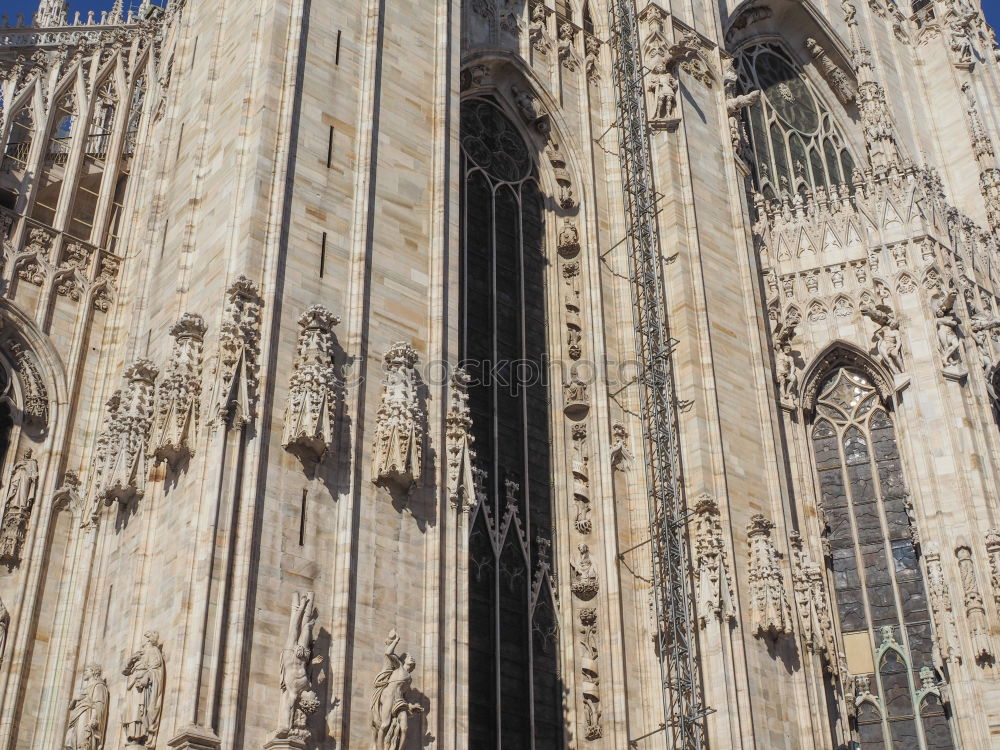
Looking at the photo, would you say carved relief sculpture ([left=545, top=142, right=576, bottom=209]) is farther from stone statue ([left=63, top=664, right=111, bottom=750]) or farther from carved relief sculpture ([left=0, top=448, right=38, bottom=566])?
stone statue ([left=63, top=664, right=111, bottom=750])

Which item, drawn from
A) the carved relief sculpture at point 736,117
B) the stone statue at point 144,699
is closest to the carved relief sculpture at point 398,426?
the stone statue at point 144,699

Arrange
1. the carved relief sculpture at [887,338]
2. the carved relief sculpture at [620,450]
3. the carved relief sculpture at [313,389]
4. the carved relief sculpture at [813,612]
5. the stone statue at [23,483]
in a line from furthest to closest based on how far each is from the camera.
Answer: the carved relief sculpture at [887,338], the carved relief sculpture at [620,450], the carved relief sculpture at [813,612], the stone statue at [23,483], the carved relief sculpture at [313,389]

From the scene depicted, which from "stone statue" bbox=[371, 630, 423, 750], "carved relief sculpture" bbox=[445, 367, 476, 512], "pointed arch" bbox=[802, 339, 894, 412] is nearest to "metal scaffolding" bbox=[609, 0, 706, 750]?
"pointed arch" bbox=[802, 339, 894, 412]

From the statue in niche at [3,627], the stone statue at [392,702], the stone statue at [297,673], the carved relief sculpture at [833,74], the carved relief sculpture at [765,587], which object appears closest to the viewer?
the stone statue at [297,673]

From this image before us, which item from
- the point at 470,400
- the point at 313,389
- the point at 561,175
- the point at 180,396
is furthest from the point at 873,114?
the point at 180,396

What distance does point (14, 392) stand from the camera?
63.4 ft

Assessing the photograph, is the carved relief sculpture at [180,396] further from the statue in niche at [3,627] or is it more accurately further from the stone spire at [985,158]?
the stone spire at [985,158]

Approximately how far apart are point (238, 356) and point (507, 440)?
19.8 ft

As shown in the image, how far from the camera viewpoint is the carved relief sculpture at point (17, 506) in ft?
59.1

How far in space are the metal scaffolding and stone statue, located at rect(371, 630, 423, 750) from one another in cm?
499

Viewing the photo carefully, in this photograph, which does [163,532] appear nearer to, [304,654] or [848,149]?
[304,654]

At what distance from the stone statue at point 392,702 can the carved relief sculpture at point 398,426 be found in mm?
2089

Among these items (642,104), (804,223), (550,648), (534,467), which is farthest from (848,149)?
(550,648)

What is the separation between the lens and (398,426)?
17047 mm
